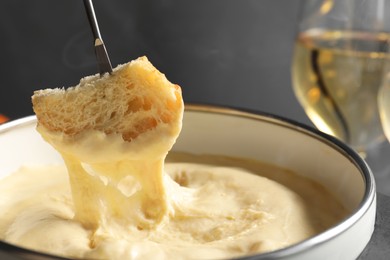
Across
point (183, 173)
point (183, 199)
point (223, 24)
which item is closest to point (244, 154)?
point (183, 173)

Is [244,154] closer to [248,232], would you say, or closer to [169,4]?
[248,232]

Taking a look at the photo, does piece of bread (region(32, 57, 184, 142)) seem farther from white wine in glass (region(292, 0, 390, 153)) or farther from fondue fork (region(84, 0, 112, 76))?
white wine in glass (region(292, 0, 390, 153))

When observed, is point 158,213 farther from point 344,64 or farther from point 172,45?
point 172,45

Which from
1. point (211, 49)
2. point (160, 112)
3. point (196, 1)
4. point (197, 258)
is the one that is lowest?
point (211, 49)

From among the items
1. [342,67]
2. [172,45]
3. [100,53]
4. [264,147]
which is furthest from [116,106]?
[172,45]

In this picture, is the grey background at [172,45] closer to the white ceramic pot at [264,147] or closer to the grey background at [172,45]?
the grey background at [172,45]
